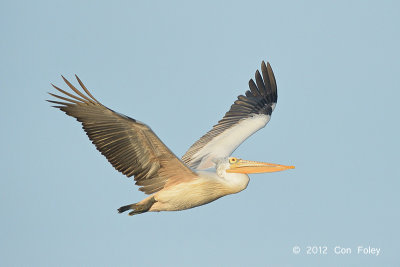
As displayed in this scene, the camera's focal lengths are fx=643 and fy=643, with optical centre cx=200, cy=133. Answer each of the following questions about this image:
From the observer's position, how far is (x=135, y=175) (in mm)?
10656

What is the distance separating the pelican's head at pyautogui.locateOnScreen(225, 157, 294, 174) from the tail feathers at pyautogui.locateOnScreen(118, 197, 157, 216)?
1.43m

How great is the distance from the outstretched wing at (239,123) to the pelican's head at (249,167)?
1029mm

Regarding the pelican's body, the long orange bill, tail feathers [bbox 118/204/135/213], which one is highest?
the long orange bill

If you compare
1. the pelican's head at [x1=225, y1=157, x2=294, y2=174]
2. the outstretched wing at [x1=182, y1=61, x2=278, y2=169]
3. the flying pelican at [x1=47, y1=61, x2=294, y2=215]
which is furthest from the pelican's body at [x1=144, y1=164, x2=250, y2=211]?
the outstretched wing at [x1=182, y1=61, x2=278, y2=169]

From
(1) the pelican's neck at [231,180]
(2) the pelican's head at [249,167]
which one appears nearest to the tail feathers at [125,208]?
(1) the pelican's neck at [231,180]

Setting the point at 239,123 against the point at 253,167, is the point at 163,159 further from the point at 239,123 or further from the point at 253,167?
the point at 239,123

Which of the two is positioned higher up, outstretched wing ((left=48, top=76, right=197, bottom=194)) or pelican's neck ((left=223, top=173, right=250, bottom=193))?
outstretched wing ((left=48, top=76, right=197, bottom=194))

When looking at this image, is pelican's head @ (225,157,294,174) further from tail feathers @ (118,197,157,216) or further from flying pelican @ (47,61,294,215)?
tail feathers @ (118,197,157,216)

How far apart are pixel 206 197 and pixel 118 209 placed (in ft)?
4.94

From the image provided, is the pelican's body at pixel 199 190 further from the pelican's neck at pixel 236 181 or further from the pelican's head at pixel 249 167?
the pelican's head at pixel 249 167

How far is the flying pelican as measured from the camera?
32.0 feet

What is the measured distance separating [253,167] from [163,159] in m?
1.90

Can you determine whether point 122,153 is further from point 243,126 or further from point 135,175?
point 243,126

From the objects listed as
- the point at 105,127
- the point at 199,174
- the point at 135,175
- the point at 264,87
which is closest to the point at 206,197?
the point at 199,174
